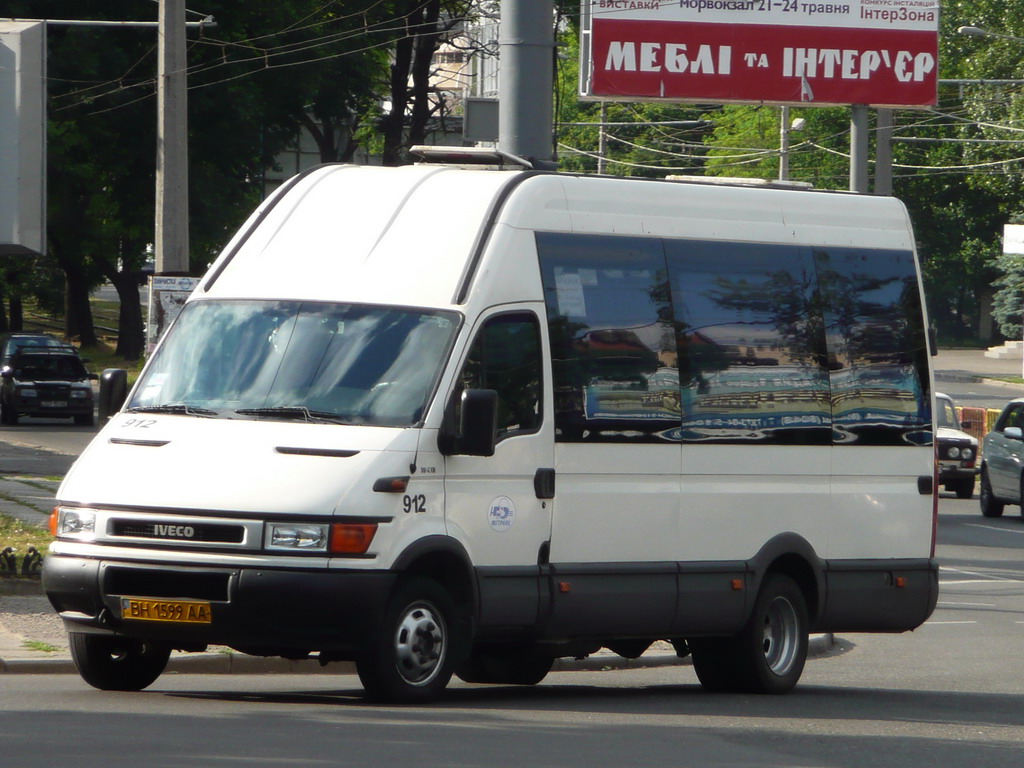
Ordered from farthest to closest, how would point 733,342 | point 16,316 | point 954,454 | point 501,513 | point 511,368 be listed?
1. point 16,316
2. point 954,454
3. point 733,342
4. point 511,368
5. point 501,513

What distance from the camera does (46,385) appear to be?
4212 cm

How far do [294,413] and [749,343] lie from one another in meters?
3.24

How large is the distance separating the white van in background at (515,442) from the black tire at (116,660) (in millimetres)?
18

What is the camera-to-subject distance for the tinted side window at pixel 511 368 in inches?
387

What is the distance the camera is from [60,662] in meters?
11.4

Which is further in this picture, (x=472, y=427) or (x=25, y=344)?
(x=25, y=344)

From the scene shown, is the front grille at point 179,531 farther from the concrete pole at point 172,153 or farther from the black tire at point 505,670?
the concrete pole at point 172,153

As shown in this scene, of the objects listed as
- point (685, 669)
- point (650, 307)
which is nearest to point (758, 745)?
point (650, 307)

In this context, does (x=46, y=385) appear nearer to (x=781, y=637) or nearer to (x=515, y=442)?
(x=781, y=637)

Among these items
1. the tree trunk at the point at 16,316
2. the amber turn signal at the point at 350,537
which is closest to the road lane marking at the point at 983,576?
the amber turn signal at the point at 350,537

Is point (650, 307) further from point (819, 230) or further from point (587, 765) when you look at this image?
point (587, 765)


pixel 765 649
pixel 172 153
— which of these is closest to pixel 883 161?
pixel 172 153

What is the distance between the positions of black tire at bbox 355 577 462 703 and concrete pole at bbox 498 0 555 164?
7475 millimetres

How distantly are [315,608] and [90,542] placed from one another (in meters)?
1.27
